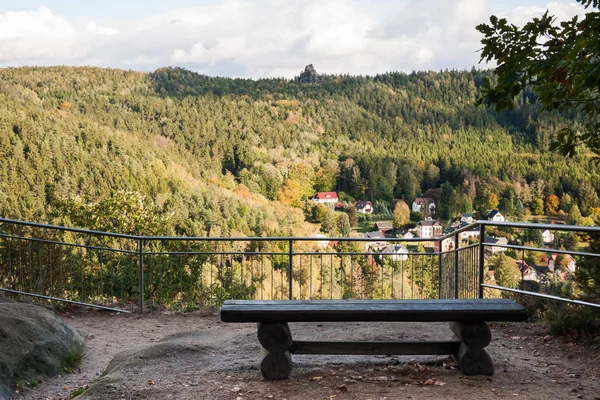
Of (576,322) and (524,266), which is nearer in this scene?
(576,322)

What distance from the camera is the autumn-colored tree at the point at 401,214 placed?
293ft

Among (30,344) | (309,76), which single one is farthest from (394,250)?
(309,76)

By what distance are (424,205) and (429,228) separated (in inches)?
514

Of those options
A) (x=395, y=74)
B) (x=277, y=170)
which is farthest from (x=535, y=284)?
(x=395, y=74)

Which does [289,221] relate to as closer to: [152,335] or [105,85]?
[105,85]

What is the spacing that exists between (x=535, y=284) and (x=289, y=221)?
7215 centimetres

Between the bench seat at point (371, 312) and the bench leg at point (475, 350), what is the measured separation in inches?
6.5

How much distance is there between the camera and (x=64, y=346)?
568 cm

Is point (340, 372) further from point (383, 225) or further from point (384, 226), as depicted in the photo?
point (383, 225)

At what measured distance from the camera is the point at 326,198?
99.5 m

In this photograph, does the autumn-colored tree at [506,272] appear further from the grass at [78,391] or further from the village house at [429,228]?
the village house at [429,228]

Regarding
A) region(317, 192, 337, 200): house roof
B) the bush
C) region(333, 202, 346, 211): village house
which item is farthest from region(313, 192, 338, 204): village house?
the bush

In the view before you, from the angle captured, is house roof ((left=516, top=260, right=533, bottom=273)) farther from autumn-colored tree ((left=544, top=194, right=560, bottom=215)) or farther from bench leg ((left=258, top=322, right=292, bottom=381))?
autumn-colored tree ((left=544, top=194, right=560, bottom=215))

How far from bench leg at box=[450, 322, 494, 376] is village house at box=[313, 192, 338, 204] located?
93.3 meters
